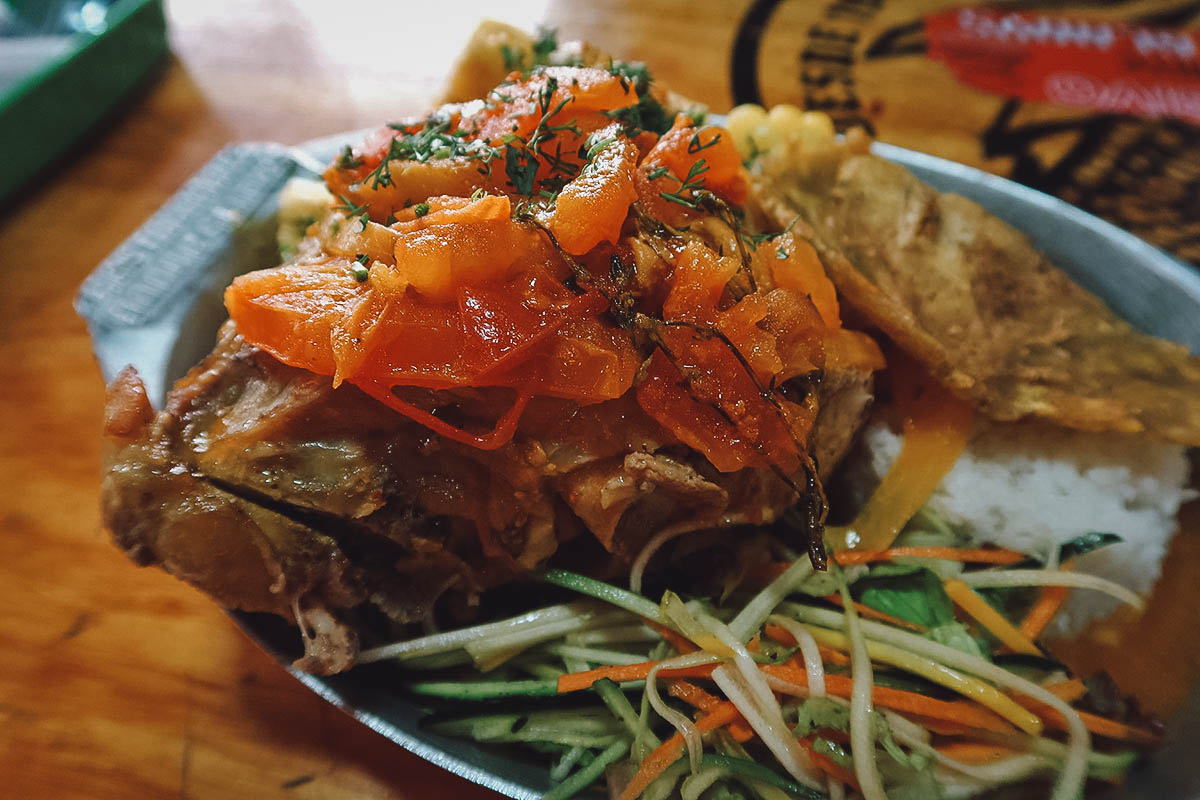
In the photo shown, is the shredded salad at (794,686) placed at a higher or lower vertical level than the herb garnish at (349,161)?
lower

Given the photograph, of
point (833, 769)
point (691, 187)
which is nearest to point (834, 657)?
point (833, 769)

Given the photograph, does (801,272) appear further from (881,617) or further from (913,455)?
(881,617)

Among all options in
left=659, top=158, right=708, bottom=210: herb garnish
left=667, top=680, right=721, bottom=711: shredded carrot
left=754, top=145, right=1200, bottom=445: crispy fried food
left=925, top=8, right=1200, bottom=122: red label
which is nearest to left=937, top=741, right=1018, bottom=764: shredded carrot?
left=667, top=680, right=721, bottom=711: shredded carrot

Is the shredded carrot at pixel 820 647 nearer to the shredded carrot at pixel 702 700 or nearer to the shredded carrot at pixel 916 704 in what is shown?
the shredded carrot at pixel 916 704

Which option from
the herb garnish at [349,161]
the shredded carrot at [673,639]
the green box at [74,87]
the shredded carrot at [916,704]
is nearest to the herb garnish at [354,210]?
the herb garnish at [349,161]

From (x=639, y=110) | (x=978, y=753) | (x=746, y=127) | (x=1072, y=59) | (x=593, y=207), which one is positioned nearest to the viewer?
(x=593, y=207)

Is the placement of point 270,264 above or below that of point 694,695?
above

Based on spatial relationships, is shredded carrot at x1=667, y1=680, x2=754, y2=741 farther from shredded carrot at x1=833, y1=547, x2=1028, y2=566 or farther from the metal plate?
shredded carrot at x1=833, y1=547, x2=1028, y2=566
